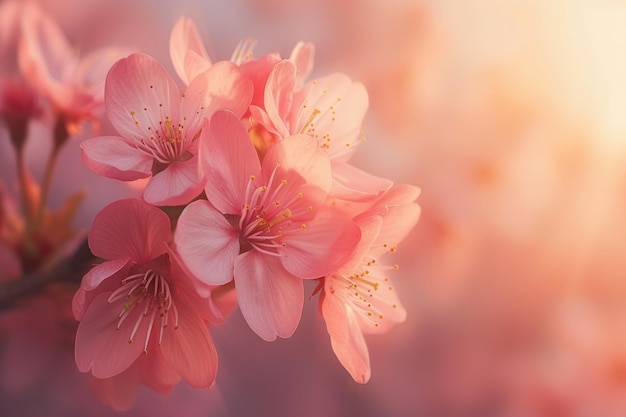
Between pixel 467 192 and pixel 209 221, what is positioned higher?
pixel 209 221

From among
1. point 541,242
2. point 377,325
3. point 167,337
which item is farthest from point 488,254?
point 167,337

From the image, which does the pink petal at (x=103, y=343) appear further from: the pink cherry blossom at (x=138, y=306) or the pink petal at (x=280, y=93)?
the pink petal at (x=280, y=93)

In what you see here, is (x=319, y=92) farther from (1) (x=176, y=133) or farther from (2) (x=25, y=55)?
(2) (x=25, y=55)

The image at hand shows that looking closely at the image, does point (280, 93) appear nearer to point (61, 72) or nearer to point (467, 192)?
point (61, 72)

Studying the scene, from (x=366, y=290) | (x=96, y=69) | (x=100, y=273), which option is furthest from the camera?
(x=96, y=69)

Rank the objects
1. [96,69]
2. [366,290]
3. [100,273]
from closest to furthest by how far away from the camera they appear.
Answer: [100,273], [366,290], [96,69]

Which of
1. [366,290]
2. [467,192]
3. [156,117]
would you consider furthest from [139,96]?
[467,192]

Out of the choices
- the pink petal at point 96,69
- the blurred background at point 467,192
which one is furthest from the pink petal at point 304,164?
the blurred background at point 467,192
